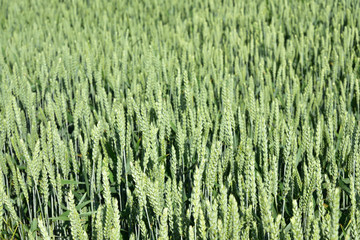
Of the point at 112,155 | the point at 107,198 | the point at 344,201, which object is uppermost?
the point at 107,198

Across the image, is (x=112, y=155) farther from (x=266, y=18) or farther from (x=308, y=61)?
(x=266, y=18)

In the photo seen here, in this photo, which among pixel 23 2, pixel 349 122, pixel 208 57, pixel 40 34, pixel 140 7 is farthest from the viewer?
pixel 23 2

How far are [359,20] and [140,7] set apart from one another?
1.88 m

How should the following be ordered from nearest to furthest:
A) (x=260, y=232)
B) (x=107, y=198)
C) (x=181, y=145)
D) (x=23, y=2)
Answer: (x=107, y=198) → (x=260, y=232) → (x=181, y=145) → (x=23, y=2)

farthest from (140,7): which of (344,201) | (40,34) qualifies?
(344,201)

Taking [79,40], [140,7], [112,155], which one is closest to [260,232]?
[112,155]

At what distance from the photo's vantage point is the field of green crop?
2.79 ft

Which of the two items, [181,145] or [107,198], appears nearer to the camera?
[107,198]

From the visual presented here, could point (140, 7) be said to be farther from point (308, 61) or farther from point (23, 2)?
point (308, 61)

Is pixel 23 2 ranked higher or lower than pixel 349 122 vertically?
higher

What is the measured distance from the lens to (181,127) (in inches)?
55.1

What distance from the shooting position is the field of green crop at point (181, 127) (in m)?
0.85

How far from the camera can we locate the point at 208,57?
2146 millimetres

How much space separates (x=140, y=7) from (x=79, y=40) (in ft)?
3.46
